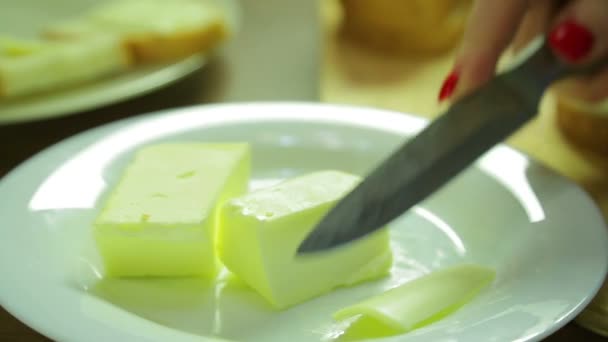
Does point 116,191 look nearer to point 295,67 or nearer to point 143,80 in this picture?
point 143,80

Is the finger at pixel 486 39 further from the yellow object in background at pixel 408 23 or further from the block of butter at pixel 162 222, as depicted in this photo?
the yellow object in background at pixel 408 23

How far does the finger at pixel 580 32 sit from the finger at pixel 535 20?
0.10m

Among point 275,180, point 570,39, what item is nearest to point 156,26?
point 275,180

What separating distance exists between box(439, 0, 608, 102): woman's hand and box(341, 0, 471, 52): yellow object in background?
379mm

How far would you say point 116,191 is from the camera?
735 mm

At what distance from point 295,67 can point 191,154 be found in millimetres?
528

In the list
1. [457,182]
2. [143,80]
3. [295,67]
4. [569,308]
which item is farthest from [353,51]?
[569,308]

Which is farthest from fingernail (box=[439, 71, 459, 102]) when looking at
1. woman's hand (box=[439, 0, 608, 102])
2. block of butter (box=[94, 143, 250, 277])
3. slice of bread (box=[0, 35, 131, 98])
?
slice of bread (box=[0, 35, 131, 98])

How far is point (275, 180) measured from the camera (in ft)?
2.87

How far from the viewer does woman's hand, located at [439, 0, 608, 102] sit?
0.73 m

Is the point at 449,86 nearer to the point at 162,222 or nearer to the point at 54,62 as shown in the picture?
the point at 162,222

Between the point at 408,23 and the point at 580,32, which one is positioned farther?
the point at 408,23

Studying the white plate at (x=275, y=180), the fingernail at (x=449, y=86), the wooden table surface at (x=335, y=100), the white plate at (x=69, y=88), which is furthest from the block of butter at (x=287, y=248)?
the white plate at (x=69, y=88)

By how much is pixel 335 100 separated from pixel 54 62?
1.32 feet
